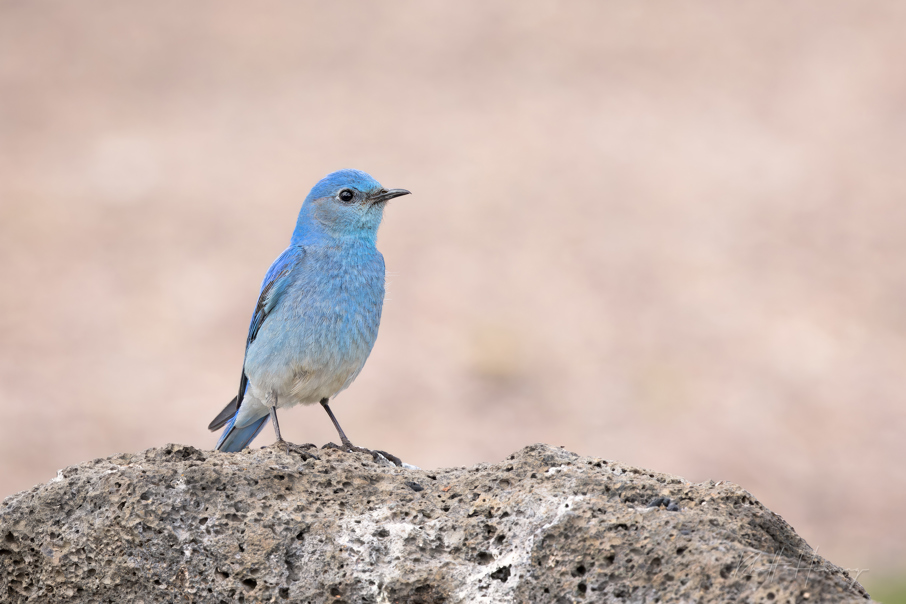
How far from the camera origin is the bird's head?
6055 mm

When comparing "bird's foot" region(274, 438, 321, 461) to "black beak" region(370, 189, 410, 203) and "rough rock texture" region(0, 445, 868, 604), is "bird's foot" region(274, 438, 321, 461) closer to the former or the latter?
"rough rock texture" region(0, 445, 868, 604)

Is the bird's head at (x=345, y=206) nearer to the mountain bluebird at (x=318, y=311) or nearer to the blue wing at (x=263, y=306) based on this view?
the mountain bluebird at (x=318, y=311)

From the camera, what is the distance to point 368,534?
3742 mm

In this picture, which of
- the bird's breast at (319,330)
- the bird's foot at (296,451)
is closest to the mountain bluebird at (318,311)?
the bird's breast at (319,330)

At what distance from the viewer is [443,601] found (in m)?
3.56

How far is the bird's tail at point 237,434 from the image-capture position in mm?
6219

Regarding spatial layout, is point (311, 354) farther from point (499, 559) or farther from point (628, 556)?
point (628, 556)

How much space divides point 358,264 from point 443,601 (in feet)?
9.19

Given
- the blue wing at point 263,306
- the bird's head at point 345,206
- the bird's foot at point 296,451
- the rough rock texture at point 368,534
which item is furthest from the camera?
the bird's head at point 345,206

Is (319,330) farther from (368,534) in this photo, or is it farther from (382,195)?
(368,534)

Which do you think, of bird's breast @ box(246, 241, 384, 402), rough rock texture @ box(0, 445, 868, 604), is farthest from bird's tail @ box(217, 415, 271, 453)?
rough rock texture @ box(0, 445, 868, 604)

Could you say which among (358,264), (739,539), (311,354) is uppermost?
(358,264)

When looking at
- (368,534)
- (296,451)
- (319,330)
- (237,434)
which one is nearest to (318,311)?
(319,330)

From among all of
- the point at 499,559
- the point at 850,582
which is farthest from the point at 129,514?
the point at 850,582
